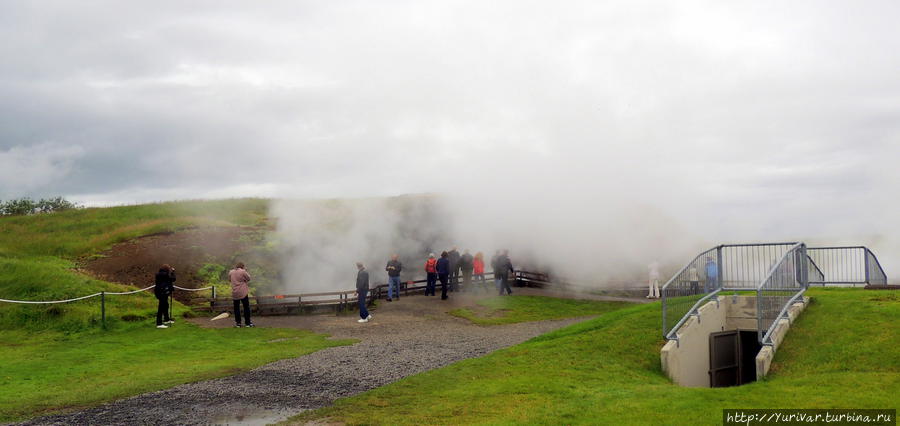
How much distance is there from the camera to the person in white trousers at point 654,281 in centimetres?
2747

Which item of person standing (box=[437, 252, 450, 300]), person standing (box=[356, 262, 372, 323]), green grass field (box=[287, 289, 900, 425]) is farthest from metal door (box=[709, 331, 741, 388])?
person standing (box=[437, 252, 450, 300])

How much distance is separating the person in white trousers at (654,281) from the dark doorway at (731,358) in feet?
38.9

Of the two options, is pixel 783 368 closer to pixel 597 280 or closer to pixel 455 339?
pixel 455 339

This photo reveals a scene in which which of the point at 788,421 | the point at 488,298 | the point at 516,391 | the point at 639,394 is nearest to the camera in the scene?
the point at 788,421

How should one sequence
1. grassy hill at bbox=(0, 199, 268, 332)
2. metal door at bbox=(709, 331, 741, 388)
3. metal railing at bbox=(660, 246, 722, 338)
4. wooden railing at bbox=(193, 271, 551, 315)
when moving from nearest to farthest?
metal railing at bbox=(660, 246, 722, 338), metal door at bbox=(709, 331, 741, 388), grassy hill at bbox=(0, 199, 268, 332), wooden railing at bbox=(193, 271, 551, 315)

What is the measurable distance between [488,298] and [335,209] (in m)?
13.3

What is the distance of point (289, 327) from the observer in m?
20.7

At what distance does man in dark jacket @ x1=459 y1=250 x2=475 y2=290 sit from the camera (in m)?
28.5

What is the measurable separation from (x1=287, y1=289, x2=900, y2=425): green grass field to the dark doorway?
1400 mm

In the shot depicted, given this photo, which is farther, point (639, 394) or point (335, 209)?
point (335, 209)

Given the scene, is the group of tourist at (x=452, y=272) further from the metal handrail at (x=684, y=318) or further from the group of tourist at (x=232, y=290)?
the metal handrail at (x=684, y=318)

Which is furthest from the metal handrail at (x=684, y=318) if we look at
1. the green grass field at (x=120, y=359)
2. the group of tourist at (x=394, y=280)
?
the group of tourist at (x=394, y=280)

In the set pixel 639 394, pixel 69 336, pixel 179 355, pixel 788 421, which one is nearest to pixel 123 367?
pixel 179 355

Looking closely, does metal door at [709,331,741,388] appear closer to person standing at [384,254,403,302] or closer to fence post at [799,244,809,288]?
fence post at [799,244,809,288]
